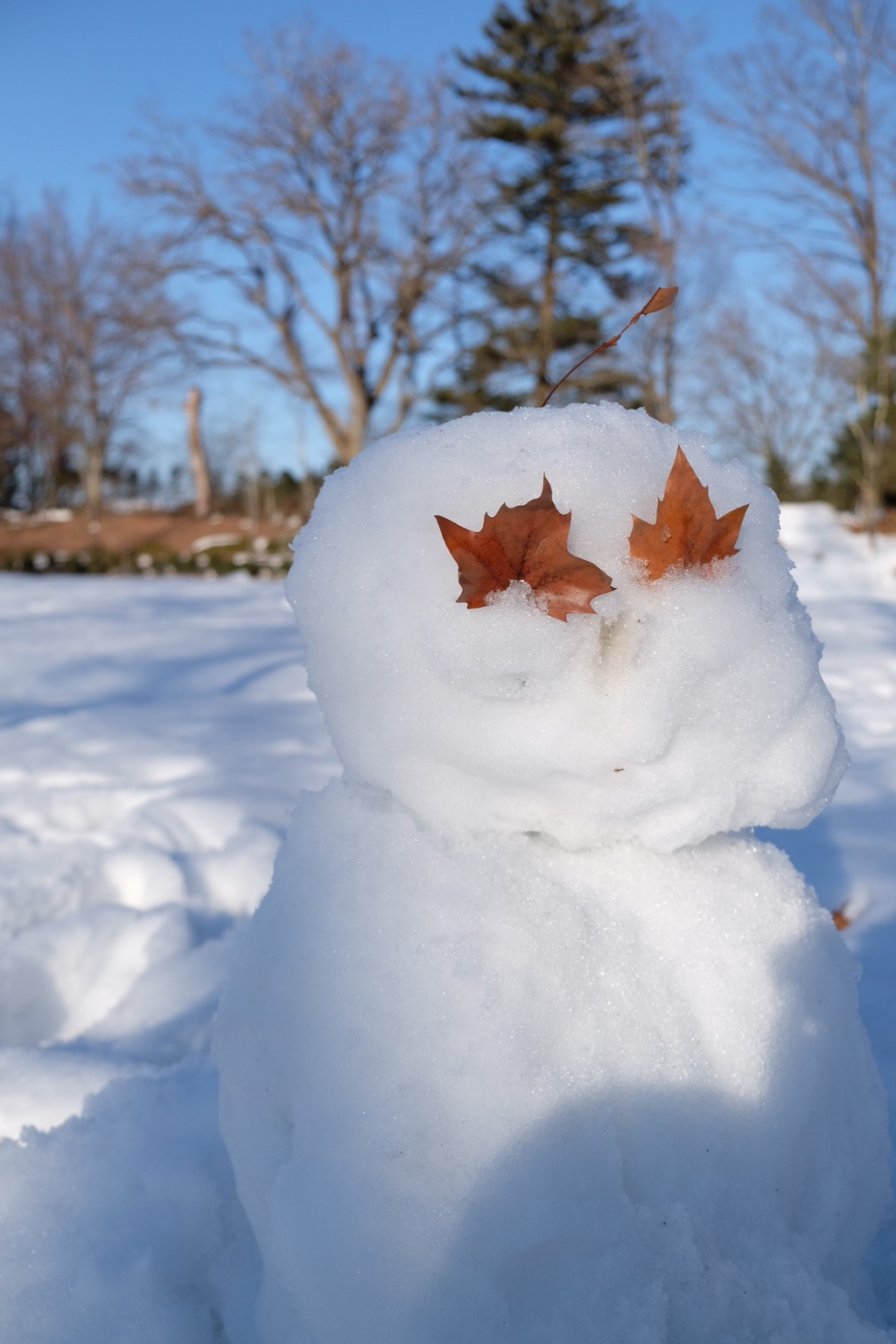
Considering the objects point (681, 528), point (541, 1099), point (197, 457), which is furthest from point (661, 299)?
point (197, 457)

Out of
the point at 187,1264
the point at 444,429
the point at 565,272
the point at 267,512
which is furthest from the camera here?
the point at 267,512

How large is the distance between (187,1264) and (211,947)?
0.73 meters

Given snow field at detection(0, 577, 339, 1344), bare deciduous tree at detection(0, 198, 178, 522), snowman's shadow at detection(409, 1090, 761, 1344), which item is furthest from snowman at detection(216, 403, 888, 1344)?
bare deciduous tree at detection(0, 198, 178, 522)

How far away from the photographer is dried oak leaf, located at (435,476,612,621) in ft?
2.17

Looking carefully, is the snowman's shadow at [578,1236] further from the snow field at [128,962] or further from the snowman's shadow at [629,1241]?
the snow field at [128,962]

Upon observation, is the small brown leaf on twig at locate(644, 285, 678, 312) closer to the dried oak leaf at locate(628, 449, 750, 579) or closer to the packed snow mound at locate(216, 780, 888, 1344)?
the dried oak leaf at locate(628, 449, 750, 579)

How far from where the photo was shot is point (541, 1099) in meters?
0.66

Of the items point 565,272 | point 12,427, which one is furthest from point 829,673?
point 12,427

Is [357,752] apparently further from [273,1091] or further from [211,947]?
[211,947]

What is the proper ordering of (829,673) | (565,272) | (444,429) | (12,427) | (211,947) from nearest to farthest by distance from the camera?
(444,429) → (211,947) → (829,673) → (565,272) → (12,427)

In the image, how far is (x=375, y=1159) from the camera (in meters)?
0.66

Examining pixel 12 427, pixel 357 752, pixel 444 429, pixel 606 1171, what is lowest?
pixel 606 1171

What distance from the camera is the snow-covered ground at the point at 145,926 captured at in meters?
0.89

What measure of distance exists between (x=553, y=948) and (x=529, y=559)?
307 mm
